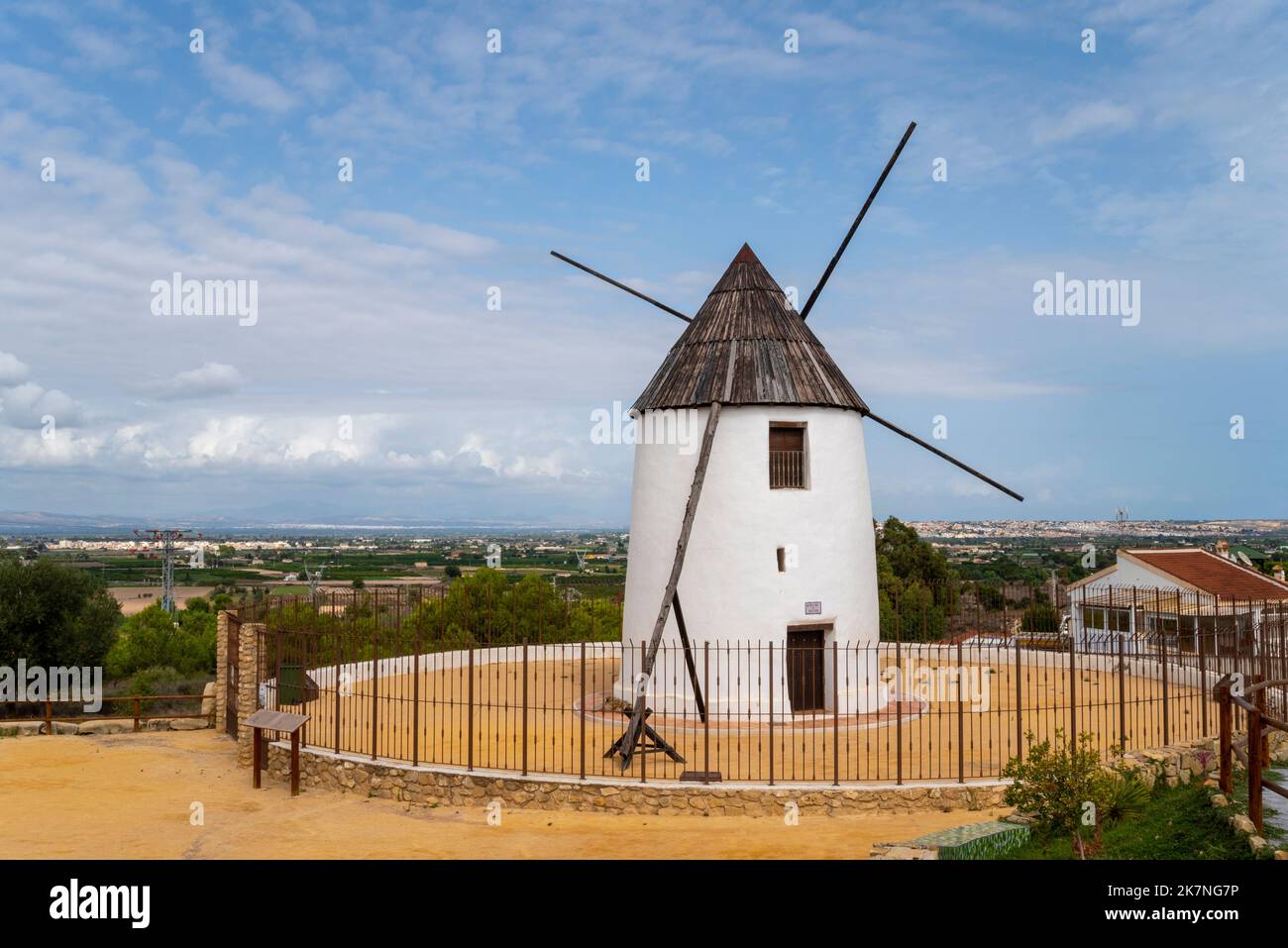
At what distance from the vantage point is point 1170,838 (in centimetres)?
1002

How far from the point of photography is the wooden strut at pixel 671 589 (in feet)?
43.6

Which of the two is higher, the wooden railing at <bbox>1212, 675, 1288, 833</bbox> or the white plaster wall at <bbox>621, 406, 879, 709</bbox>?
the white plaster wall at <bbox>621, 406, 879, 709</bbox>

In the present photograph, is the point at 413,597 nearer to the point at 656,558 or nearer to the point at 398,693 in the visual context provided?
the point at 398,693

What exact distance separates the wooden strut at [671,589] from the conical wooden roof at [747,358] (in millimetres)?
740

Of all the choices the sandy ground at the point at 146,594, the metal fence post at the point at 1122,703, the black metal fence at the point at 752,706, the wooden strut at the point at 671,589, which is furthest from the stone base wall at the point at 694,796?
the sandy ground at the point at 146,594

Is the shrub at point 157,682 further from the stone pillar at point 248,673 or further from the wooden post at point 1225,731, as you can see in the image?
the wooden post at point 1225,731

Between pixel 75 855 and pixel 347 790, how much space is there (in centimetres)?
334

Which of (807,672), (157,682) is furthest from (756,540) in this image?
(157,682)

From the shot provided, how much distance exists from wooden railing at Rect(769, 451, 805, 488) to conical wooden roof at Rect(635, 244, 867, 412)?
867 millimetres

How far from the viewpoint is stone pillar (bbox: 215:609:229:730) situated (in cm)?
1870

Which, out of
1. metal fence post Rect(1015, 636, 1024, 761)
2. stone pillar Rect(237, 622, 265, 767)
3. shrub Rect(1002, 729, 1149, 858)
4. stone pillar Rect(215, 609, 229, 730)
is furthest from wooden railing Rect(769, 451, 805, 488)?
stone pillar Rect(215, 609, 229, 730)

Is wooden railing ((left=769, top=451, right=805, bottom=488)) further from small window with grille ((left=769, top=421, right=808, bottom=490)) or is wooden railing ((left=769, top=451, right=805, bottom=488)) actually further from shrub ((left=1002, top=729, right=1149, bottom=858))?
shrub ((left=1002, top=729, right=1149, bottom=858))

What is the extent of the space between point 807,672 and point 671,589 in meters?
3.58

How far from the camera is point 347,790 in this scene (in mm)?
13648
